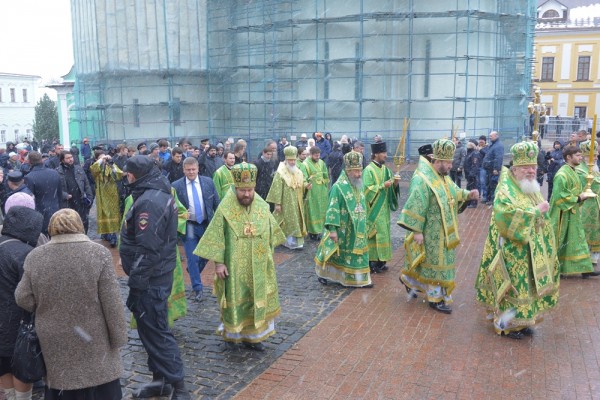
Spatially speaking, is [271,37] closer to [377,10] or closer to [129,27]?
[377,10]

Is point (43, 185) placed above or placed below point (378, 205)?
above

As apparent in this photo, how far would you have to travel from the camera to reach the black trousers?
490 cm

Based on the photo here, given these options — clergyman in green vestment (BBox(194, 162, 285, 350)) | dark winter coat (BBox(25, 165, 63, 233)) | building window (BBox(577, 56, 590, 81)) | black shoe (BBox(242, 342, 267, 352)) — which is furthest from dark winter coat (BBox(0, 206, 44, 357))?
building window (BBox(577, 56, 590, 81))

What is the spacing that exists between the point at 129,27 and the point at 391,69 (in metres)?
12.4

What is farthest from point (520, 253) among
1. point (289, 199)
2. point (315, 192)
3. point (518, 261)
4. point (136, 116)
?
point (136, 116)

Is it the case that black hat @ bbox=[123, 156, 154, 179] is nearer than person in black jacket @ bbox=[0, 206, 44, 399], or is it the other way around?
person in black jacket @ bbox=[0, 206, 44, 399]

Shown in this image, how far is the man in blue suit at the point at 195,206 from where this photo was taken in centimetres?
766

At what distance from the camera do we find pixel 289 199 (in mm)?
10891

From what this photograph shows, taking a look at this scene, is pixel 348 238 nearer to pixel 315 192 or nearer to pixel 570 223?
pixel 570 223

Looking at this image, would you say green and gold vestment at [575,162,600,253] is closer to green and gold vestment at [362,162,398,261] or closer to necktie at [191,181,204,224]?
green and gold vestment at [362,162,398,261]

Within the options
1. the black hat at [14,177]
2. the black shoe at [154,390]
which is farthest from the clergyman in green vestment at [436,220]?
the black hat at [14,177]

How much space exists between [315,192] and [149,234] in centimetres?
702

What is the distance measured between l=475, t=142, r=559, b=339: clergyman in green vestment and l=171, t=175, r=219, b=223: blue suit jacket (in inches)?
139

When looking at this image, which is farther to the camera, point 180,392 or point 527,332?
point 527,332
